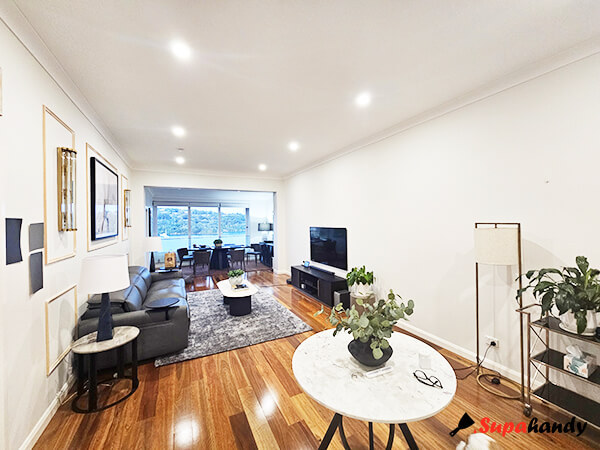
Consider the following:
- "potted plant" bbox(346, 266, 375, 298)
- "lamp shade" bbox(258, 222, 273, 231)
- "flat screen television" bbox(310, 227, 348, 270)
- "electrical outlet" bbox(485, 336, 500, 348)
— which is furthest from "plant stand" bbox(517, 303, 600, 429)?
"lamp shade" bbox(258, 222, 273, 231)

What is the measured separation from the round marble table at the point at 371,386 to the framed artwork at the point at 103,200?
113 inches

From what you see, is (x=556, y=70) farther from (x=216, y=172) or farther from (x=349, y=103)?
(x=216, y=172)

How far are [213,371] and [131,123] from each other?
3216 mm

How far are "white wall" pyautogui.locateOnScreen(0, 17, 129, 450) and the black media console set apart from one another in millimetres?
3328

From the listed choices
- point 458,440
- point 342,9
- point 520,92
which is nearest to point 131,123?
point 342,9

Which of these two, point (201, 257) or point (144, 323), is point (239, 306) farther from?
point (201, 257)

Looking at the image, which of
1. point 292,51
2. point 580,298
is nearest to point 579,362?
point 580,298

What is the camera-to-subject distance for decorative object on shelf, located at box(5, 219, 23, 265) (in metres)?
1.42

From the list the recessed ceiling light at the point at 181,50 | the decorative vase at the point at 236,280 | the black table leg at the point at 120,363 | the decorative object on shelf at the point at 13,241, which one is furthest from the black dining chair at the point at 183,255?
the recessed ceiling light at the point at 181,50

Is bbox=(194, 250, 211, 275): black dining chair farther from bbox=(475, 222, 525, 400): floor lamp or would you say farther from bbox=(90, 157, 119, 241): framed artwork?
bbox=(475, 222, 525, 400): floor lamp

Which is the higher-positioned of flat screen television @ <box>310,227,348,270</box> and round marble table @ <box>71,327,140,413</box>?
flat screen television @ <box>310,227,348,270</box>

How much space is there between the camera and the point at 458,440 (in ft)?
5.44

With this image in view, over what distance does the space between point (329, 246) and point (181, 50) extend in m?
3.79

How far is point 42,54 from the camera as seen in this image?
70.2 inches
